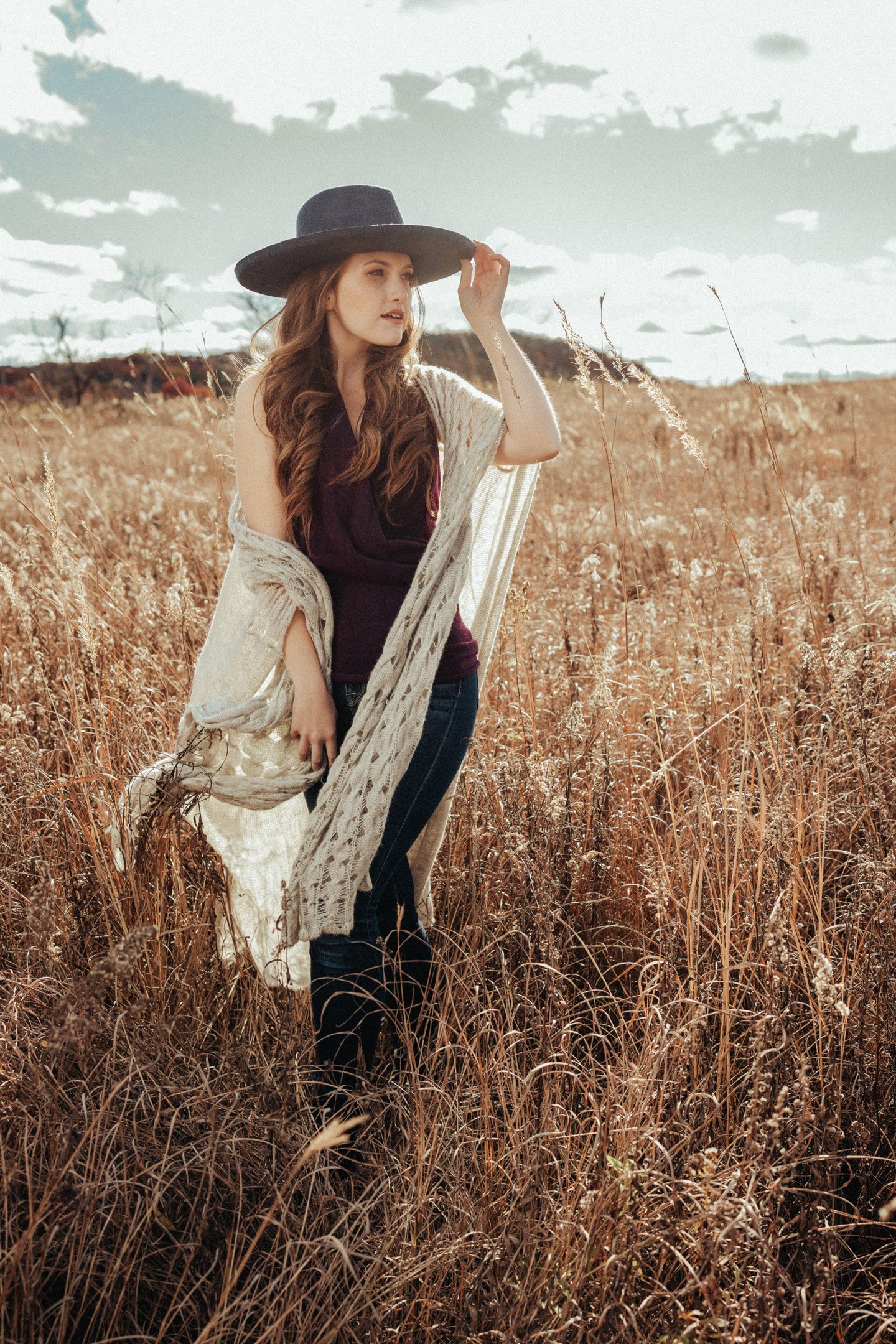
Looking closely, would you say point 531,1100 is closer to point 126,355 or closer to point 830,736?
point 830,736

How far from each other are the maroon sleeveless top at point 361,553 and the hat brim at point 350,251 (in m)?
0.32

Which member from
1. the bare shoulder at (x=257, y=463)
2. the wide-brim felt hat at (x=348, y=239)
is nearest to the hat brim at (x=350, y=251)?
the wide-brim felt hat at (x=348, y=239)

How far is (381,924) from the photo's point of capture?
2088 mm

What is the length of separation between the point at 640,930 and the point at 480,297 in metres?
1.63

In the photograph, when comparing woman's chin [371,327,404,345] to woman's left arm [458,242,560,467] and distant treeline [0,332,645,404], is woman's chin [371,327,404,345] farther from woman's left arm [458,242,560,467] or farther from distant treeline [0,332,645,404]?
distant treeline [0,332,645,404]

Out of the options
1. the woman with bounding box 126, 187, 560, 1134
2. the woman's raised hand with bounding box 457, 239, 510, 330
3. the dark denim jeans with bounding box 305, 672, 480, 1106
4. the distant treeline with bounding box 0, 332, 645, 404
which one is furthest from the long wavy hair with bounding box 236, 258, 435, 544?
the dark denim jeans with bounding box 305, 672, 480, 1106

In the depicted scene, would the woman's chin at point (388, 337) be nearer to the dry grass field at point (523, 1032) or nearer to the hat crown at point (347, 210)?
the hat crown at point (347, 210)

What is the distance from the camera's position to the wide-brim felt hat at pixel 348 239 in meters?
1.91

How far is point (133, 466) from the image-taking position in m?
9.16

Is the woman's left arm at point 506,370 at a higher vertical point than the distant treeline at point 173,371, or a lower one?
lower

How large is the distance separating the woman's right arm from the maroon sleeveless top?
0.06 meters

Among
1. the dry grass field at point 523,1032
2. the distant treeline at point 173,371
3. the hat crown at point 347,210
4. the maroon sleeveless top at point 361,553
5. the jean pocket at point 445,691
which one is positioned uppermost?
the distant treeline at point 173,371

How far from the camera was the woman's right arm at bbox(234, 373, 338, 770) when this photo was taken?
196cm

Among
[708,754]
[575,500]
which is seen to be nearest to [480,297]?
[708,754]
